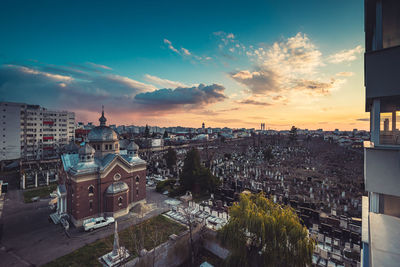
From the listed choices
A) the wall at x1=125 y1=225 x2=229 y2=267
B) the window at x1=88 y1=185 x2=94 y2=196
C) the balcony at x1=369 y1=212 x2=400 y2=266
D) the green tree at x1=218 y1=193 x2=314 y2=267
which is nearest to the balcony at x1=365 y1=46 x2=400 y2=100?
the balcony at x1=369 y1=212 x2=400 y2=266

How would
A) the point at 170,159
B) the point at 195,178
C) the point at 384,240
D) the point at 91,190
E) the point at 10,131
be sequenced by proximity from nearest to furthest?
the point at 384,240 < the point at 91,190 < the point at 195,178 < the point at 170,159 < the point at 10,131

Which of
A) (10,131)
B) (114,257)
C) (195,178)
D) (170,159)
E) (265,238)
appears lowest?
(114,257)

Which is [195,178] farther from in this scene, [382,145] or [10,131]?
[10,131]

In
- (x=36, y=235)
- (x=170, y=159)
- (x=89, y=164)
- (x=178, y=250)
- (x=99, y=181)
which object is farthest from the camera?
(x=170, y=159)

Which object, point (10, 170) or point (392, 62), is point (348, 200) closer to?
point (392, 62)

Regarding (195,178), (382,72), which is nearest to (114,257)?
(195,178)

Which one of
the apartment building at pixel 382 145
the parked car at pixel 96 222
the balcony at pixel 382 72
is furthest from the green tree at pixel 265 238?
the parked car at pixel 96 222

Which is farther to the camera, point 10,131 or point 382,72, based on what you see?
point 10,131

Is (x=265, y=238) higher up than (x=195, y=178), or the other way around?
(x=265, y=238)
